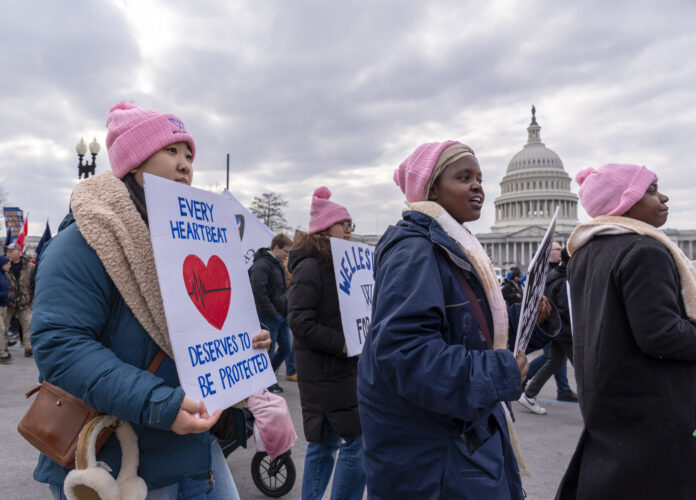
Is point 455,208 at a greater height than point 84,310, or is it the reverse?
point 455,208

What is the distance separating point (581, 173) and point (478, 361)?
2.10 meters

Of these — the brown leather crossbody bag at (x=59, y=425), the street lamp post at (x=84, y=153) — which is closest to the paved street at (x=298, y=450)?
the brown leather crossbody bag at (x=59, y=425)

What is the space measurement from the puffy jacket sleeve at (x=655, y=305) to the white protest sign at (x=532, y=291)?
Answer: 50 cm

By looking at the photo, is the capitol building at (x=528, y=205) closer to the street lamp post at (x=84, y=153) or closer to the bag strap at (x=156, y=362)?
the street lamp post at (x=84, y=153)

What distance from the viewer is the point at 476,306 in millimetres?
1896

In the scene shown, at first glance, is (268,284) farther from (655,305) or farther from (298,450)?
(655,305)

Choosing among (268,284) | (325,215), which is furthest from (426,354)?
(268,284)

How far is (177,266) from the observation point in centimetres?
170

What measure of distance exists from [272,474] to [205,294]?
2.46m

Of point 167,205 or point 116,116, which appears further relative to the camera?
point 116,116

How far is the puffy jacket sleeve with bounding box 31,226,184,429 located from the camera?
1.47m

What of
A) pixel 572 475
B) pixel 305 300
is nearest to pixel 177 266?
pixel 305 300

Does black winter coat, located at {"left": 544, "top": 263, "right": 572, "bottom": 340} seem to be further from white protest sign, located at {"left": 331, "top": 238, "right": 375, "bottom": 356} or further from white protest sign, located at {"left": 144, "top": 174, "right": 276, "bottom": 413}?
white protest sign, located at {"left": 144, "top": 174, "right": 276, "bottom": 413}

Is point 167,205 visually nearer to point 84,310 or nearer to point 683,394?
point 84,310
